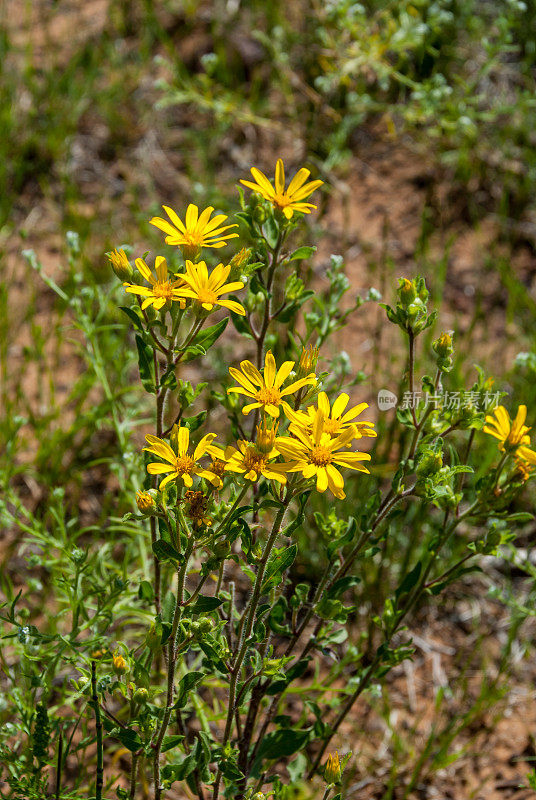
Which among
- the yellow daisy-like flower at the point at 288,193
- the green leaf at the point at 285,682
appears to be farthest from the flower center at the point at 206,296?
the green leaf at the point at 285,682

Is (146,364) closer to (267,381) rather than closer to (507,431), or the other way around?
(267,381)

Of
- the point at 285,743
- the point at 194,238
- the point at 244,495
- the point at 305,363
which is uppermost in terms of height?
the point at 194,238

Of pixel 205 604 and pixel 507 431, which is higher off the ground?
pixel 507 431

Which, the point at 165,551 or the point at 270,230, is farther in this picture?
the point at 270,230

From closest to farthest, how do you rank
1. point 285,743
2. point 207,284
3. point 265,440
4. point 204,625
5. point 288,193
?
point 265,440
point 204,625
point 207,284
point 288,193
point 285,743

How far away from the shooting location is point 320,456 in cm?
179

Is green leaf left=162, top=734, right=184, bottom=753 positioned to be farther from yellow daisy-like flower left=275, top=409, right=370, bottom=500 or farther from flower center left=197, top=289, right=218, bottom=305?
flower center left=197, top=289, right=218, bottom=305

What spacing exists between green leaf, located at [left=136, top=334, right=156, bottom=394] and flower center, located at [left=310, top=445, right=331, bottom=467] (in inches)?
19.0

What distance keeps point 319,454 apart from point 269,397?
0.18 metres

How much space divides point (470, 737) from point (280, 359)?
1.57 meters

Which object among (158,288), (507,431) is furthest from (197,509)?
(507,431)

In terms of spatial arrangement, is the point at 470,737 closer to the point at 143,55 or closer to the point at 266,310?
the point at 266,310

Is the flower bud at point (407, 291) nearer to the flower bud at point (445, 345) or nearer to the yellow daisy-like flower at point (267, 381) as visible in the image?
the flower bud at point (445, 345)

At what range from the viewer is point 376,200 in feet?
16.3
